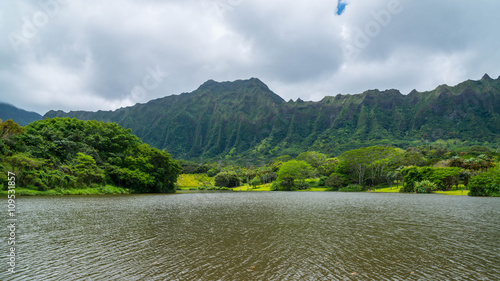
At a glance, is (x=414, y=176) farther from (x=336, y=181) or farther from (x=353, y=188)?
(x=336, y=181)

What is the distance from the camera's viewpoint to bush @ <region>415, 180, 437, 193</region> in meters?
72.5

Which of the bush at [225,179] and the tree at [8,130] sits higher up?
the tree at [8,130]

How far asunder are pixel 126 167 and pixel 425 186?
290 feet

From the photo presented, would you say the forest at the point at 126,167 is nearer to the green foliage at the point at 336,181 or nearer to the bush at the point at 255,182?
the green foliage at the point at 336,181

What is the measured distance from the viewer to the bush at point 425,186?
7250 cm

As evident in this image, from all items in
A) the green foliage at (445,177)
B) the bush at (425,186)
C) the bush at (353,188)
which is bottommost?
the bush at (353,188)

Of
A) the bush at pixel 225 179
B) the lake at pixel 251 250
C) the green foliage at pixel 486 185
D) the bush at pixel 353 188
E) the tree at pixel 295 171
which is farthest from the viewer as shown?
the bush at pixel 225 179

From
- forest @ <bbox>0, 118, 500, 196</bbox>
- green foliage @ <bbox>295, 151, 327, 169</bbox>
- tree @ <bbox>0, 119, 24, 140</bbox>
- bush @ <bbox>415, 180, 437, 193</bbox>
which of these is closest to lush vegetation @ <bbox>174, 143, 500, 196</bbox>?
bush @ <bbox>415, 180, 437, 193</bbox>

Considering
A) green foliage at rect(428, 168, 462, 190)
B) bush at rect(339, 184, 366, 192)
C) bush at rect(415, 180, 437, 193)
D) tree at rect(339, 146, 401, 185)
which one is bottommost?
bush at rect(339, 184, 366, 192)

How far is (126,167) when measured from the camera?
231ft

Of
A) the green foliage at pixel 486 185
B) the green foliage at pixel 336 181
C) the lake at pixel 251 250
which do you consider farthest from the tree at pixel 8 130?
the green foliage at pixel 486 185

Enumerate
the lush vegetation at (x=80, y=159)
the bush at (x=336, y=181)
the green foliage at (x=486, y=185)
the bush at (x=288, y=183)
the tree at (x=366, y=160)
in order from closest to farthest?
the lush vegetation at (x=80, y=159) → the green foliage at (x=486, y=185) → the tree at (x=366, y=160) → the bush at (x=336, y=181) → the bush at (x=288, y=183)

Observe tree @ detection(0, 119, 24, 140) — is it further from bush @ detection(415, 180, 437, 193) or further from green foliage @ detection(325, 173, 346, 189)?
bush @ detection(415, 180, 437, 193)

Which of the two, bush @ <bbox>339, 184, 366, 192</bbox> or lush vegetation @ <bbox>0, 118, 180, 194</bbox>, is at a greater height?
lush vegetation @ <bbox>0, 118, 180, 194</bbox>
